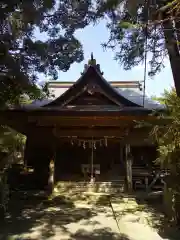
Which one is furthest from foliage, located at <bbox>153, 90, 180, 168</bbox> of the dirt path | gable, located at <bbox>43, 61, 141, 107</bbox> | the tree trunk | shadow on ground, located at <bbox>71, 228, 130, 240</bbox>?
gable, located at <bbox>43, 61, 141, 107</bbox>

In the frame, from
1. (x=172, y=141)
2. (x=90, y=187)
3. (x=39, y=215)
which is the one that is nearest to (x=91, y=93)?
(x=90, y=187)

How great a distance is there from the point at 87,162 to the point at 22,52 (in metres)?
7.61

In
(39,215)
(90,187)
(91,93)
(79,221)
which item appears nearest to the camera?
(79,221)

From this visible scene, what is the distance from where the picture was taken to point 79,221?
19.1 ft

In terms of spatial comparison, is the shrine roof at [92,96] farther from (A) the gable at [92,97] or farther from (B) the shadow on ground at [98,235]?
(B) the shadow on ground at [98,235]

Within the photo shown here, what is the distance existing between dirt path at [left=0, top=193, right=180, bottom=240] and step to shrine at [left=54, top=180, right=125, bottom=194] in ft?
4.18

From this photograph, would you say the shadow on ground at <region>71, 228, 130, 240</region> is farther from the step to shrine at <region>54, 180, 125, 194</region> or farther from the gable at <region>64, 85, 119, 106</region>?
the gable at <region>64, 85, 119, 106</region>

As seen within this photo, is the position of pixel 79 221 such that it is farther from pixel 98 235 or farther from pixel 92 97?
pixel 92 97

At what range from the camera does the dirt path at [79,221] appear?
482cm

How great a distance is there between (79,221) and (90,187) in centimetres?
355

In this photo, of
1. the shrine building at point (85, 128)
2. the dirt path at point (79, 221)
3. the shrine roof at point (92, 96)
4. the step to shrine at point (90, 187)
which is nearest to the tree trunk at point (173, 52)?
the shrine building at point (85, 128)

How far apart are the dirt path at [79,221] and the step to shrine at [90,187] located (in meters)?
1.27

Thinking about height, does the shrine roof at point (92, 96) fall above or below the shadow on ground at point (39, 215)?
above

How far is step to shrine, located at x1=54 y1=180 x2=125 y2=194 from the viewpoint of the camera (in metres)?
9.19
